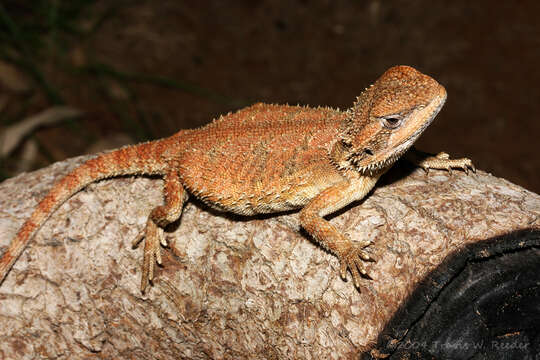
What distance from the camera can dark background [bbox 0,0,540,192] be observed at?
23.9ft

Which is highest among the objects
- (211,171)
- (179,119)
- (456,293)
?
(179,119)

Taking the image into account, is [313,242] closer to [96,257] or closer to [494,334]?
[494,334]

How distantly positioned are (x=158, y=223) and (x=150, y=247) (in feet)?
0.63

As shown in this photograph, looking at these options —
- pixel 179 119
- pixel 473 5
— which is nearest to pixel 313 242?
pixel 179 119

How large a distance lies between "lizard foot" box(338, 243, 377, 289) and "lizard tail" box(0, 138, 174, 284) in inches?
68.7

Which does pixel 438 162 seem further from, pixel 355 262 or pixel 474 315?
pixel 474 315

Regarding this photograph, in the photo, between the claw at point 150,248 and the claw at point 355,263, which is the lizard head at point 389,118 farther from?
the claw at point 150,248

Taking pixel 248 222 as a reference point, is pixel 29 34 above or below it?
above

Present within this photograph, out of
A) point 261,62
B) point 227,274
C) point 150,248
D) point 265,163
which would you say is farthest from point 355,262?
point 261,62

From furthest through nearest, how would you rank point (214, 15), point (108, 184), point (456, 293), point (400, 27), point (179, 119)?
point (214, 15) < point (400, 27) < point (179, 119) < point (108, 184) < point (456, 293)

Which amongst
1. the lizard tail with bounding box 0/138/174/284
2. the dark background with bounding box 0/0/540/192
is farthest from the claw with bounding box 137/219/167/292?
the dark background with bounding box 0/0/540/192

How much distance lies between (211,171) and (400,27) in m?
6.25

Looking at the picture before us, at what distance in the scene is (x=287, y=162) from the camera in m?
3.53

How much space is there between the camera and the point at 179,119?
7816 millimetres
